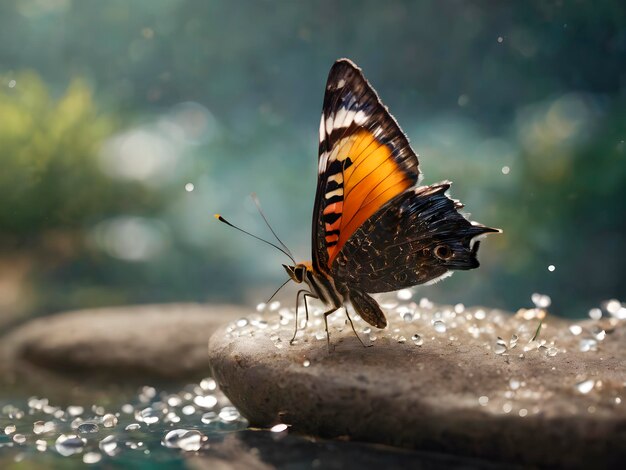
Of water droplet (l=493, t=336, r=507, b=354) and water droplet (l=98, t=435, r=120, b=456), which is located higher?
water droplet (l=493, t=336, r=507, b=354)

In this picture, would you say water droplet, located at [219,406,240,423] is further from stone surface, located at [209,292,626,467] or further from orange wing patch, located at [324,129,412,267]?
orange wing patch, located at [324,129,412,267]

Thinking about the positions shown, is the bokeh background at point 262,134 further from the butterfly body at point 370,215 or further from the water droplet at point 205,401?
the butterfly body at point 370,215

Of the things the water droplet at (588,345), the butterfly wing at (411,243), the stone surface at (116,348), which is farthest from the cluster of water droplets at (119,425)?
the water droplet at (588,345)

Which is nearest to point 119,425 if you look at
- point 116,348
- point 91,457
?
point 91,457

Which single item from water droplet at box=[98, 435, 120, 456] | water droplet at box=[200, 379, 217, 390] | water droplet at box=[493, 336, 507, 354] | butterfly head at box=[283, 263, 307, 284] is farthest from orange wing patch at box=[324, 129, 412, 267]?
water droplet at box=[200, 379, 217, 390]

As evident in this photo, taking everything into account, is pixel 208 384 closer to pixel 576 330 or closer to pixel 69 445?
pixel 69 445

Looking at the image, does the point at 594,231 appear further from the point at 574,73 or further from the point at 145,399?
the point at 145,399
